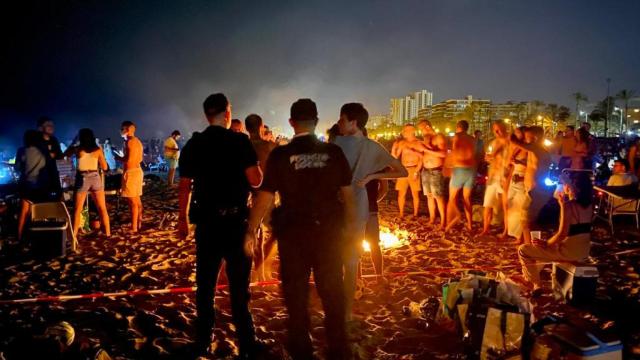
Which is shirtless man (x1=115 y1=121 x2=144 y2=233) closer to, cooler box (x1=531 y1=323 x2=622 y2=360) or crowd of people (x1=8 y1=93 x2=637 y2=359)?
crowd of people (x1=8 y1=93 x2=637 y2=359)

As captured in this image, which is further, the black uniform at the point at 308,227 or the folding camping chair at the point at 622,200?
the folding camping chair at the point at 622,200

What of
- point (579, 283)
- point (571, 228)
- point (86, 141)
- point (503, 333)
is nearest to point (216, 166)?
point (503, 333)

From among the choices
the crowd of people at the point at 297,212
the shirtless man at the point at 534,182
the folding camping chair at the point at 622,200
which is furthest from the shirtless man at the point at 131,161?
the folding camping chair at the point at 622,200

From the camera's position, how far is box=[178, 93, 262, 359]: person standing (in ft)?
10.9

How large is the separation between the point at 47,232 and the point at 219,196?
4904 mm

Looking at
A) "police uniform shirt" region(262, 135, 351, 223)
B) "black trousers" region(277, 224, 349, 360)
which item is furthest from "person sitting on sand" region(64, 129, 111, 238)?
"black trousers" region(277, 224, 349, 360)

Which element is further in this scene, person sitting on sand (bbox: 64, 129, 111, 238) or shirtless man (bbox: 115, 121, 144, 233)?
shirtless man (bbox: 115, 121, 144, 233)

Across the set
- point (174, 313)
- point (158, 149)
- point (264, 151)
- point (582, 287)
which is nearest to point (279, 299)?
point (174, 313)

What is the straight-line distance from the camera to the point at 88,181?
7.41 m

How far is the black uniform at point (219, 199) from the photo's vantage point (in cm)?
333

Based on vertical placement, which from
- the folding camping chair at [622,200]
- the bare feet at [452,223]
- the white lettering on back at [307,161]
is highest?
the white lettering on back at [307,161]

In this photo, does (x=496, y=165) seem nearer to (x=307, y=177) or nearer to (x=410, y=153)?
(x=410, y=153)

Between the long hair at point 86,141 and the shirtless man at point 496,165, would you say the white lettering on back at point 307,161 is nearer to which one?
the shirtless man at point 496,165

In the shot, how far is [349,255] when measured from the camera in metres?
3.91
